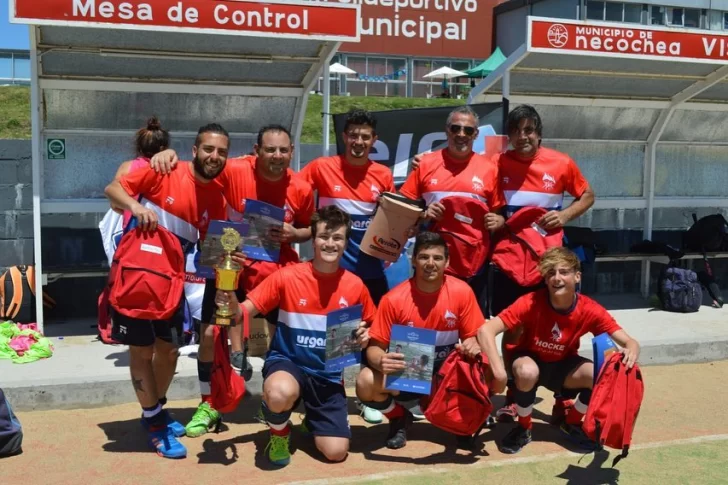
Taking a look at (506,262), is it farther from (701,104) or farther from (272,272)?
(701,104)

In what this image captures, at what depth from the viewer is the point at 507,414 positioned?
4.85m

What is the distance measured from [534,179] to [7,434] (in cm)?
326

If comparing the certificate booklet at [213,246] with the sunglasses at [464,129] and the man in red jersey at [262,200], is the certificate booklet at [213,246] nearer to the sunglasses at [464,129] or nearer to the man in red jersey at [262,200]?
the man in red jersey at [262,200]

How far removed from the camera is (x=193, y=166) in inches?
171

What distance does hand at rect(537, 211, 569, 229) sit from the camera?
191 inches

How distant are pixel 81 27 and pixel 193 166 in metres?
1.95

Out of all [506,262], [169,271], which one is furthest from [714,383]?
[169,271]

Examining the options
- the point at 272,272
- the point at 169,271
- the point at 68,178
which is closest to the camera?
the point at 169,271

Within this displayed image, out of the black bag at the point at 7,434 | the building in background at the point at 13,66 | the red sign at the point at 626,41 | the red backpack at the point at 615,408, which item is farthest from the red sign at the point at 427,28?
the red backpack at the point at 615,408

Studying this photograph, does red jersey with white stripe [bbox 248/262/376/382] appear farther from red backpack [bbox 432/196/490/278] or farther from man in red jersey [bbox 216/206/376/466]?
red backpack [bbox 432/196/490/278]

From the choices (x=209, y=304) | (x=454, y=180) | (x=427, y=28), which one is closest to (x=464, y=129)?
(x=454, y=180)

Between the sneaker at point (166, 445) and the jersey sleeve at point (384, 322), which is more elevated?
the jersey sleeve at point (384, 322)

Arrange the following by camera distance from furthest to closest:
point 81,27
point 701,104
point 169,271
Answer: point 701,104
point 81,27
point 169,271

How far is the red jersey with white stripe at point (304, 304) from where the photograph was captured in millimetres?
4266
